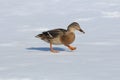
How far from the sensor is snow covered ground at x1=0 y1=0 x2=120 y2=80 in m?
7.28

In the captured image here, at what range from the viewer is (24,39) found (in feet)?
36.3

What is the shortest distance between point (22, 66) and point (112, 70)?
1.37 m

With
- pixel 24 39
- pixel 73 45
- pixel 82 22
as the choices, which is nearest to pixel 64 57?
pixel 73 45

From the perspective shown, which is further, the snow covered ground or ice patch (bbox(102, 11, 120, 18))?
ice patch (bbox(102, 11, 120, 18))

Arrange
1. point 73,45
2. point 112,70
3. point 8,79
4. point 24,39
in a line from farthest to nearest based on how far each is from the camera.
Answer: point 24,39
point 73,45
point 112,70
point 8,79

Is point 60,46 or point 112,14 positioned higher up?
point 112,14

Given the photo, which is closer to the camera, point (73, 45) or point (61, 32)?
point (61, 32)

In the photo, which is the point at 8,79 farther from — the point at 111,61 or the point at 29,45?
the point at 29,45

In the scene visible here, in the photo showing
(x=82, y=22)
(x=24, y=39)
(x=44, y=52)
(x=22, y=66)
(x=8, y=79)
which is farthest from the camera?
(x=82, y=22)

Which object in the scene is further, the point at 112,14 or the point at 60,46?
the point at 112,14

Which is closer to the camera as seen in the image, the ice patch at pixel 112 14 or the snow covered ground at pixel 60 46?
the snow covered ground at pixel 60 46

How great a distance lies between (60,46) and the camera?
1041 cm

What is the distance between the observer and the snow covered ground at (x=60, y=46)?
23.9 feet

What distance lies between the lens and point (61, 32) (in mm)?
9414
